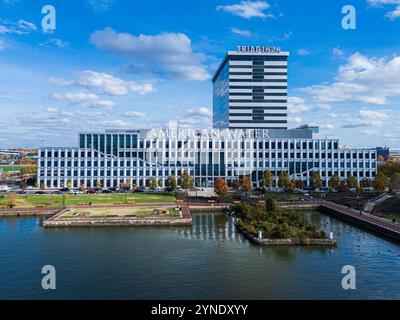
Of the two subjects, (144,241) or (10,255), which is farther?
(144,241)

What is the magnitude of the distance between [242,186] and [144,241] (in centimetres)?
6528

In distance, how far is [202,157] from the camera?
413 ft

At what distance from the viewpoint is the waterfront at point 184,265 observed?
34.2 m

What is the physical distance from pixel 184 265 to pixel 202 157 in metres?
85.4

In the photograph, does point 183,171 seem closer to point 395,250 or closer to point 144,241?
point 144,241

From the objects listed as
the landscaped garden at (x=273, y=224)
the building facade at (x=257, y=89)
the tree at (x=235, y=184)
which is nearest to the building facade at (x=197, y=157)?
the tree at (x=235, y=184)

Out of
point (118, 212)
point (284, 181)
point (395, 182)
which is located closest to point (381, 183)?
point (395, 182)

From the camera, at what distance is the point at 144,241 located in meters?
53.5

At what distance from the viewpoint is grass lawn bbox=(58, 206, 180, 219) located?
2704 inches

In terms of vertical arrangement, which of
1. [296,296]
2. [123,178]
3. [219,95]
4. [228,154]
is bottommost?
[296,296]

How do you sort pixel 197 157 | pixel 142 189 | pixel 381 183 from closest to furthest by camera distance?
pixel 381 183 < pixel 142 189 < pixel 197 157

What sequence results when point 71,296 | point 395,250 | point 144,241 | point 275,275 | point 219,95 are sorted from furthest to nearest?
point 219,95, point 144,241, point 395,250, point 275,275, point 71,296

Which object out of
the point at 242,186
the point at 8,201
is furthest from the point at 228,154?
the point at 8,201

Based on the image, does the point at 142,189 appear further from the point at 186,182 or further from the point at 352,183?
the point at 352,183
